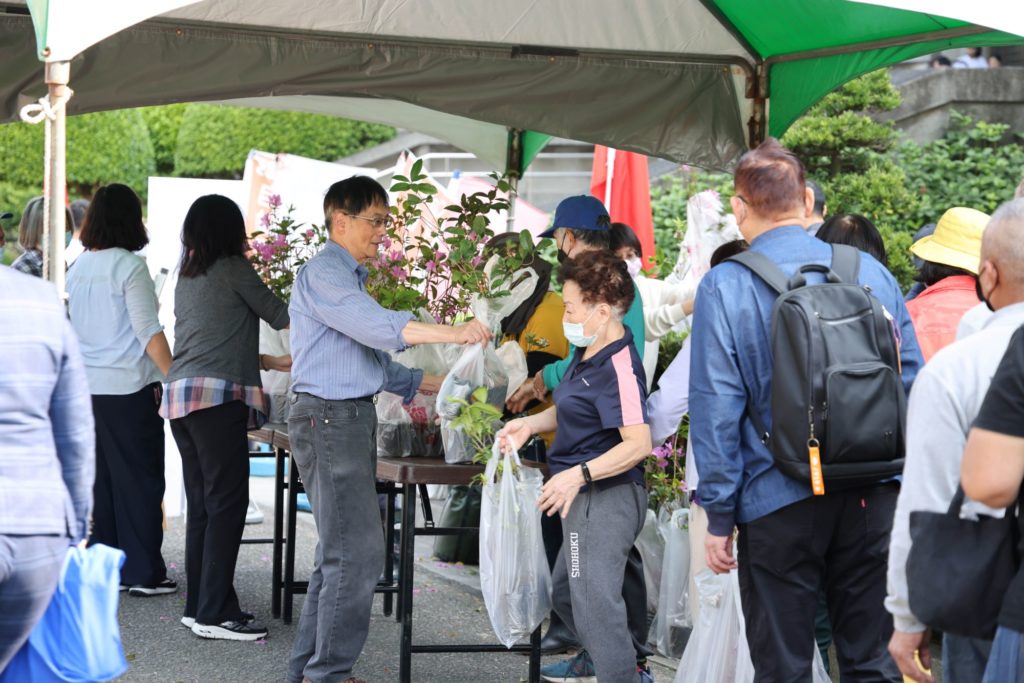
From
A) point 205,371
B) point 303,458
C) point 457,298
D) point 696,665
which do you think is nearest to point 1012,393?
point 696,665

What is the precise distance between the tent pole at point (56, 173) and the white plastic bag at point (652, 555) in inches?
119

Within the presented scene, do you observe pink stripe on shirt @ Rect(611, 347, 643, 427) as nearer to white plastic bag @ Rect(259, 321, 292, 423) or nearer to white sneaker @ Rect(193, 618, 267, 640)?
white plastic bag @ Rect(259, 321, 292, 423)

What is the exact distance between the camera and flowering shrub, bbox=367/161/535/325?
479 cm

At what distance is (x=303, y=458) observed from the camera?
4387 millimetres

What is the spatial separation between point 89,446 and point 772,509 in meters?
1.65

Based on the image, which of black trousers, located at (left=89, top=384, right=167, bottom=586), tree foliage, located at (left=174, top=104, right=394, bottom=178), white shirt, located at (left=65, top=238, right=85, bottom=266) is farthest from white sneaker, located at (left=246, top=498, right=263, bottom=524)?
tree foliage, located at (left=174, top=104, right=394, bottom=178)

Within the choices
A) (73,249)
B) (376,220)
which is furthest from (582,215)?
A: (73,249)

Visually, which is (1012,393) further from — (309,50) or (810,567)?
(309,50)

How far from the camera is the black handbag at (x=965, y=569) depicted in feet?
7.70

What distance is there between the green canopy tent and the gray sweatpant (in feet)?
8.24

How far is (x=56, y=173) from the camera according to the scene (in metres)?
3.29

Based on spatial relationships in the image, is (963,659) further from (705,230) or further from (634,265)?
(705,230)

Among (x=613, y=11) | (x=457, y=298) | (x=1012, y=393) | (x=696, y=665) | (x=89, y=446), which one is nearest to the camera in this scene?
(x=1012, y=393)

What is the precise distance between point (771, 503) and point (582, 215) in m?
2.13
